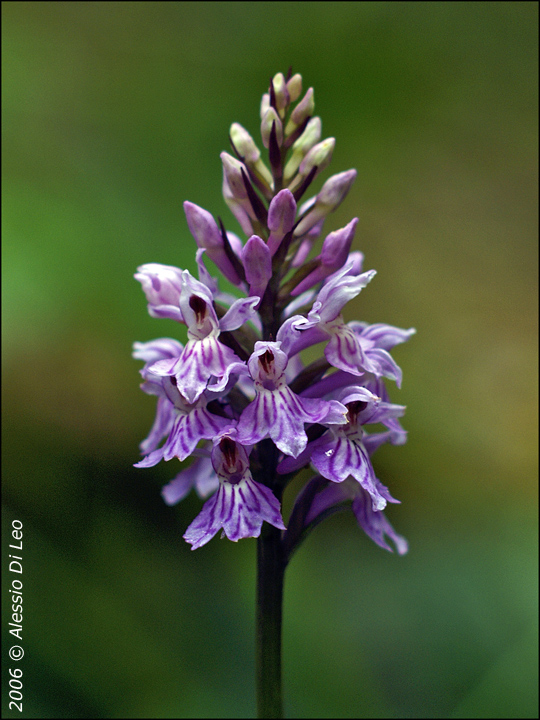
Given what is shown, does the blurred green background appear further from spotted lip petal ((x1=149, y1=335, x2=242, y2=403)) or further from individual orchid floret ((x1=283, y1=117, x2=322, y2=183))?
individual orchid floret ((x1=283, y1=117, x2=322, y2=183))

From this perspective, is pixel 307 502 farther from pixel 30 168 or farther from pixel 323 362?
pixel 30 168

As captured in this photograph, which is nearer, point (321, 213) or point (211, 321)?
point (211, 321)

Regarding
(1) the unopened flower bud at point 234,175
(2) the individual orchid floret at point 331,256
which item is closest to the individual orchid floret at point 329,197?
(2) the individual orchid floret at point 331,256

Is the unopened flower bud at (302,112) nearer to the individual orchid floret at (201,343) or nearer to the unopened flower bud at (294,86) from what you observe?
the unopened flower bud at (294,86)

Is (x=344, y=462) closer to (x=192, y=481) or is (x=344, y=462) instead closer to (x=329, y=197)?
(x=192, y=481)

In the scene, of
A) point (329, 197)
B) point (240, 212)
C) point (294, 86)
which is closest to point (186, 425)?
point (240, 212)

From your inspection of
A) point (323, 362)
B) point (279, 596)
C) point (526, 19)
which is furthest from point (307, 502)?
point (526, 19)
